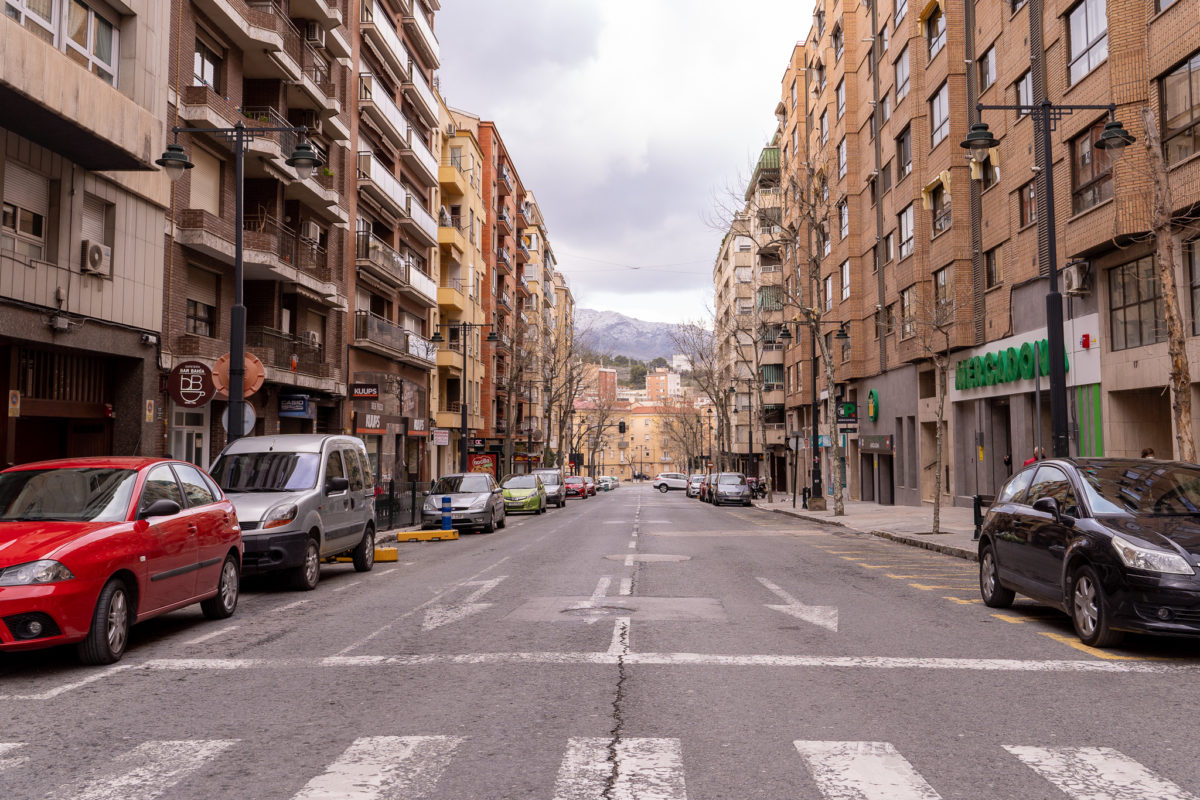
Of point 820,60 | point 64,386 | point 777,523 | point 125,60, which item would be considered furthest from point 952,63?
point 64,386

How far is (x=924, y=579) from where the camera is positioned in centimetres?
1304

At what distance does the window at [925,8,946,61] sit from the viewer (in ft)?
103

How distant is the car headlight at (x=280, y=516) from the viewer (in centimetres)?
1150

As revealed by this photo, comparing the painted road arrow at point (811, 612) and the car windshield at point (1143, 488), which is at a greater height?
the car windshield at point (1143, 488)

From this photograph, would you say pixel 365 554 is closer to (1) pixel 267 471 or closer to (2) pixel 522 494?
(1) pixel 267 471

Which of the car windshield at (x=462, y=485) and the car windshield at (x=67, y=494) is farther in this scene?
the car windshield at (x=462, y=485)

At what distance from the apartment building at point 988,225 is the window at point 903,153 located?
0.13m

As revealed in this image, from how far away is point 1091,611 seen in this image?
790 centimetres

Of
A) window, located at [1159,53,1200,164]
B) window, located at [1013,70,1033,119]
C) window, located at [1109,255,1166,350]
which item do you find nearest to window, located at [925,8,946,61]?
window, located at [1013,70,1033,119]

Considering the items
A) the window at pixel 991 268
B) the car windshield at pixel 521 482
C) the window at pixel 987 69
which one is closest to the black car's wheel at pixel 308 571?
the window at pixel 991 268

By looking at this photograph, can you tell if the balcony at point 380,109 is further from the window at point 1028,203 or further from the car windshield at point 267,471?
the car windshield at point 267,471

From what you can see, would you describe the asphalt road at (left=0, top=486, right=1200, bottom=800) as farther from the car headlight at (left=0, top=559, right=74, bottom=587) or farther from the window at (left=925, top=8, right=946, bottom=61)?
the window at (left=925, top=8, right=946, bottom=61)

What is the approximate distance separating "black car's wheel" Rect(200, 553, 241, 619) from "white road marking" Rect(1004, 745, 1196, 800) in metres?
7.36

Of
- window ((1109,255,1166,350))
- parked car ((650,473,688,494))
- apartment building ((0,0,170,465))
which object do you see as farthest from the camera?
parked car ((650,473,688,494))
